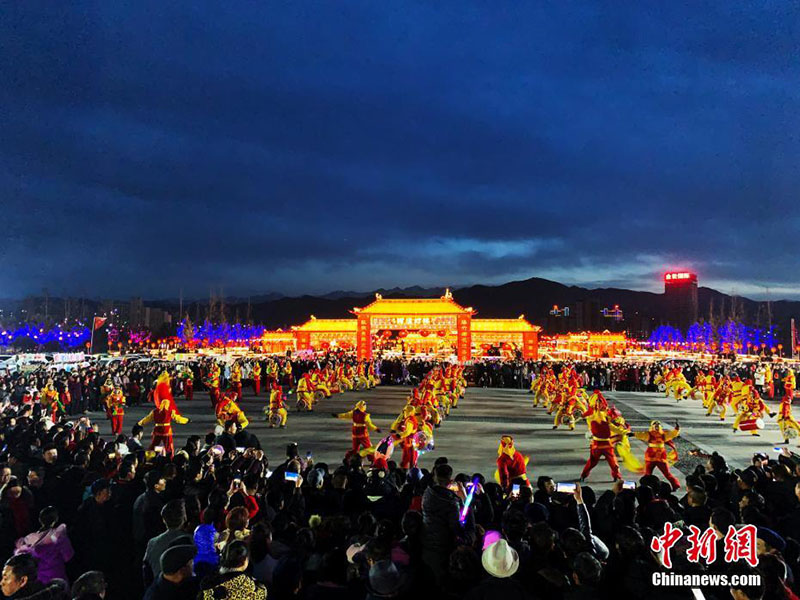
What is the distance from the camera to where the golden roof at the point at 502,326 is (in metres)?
52.1

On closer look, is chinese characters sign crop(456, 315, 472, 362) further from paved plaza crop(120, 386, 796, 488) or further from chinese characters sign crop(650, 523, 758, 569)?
chinese characters sign crop(650, 523, 758, 569)

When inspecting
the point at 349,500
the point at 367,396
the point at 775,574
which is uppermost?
the point at 775,574

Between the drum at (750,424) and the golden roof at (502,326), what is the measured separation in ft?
120

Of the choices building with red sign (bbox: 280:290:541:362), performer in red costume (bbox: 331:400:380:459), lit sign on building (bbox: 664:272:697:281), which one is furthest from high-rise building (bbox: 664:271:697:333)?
performer in red costume (bbox: 331:400:380:459)

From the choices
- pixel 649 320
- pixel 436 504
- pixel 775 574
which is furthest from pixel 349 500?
pixel 649 320

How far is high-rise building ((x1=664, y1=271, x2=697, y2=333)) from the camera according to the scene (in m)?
149

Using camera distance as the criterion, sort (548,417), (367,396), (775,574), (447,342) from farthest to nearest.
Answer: (447,342), (367,396), (548,417), (775,574)

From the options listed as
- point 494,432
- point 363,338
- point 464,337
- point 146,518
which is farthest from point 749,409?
point 363,338

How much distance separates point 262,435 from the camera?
15.6 meters

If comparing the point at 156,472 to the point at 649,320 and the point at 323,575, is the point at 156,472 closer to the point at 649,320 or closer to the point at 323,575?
the point at 323,575

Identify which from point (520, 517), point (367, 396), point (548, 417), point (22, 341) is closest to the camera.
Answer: point (520, 517)

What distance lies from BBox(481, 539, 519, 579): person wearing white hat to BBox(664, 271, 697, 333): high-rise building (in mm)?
162314

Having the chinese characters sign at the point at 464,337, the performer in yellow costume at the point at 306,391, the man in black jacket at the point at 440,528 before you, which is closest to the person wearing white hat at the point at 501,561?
the man in black jacket at the point at 440,528

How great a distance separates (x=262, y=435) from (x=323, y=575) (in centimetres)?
1220
